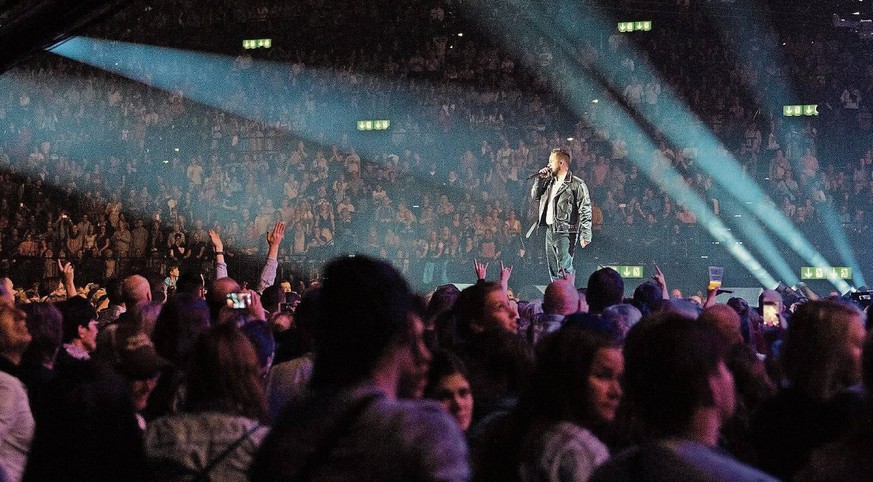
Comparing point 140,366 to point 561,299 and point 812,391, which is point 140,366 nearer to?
point 812,391

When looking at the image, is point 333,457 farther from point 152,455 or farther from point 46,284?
point 46,284

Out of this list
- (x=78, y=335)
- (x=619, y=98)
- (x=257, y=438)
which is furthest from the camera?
(x=619, y=98)

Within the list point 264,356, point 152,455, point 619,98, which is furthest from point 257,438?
point 619,98

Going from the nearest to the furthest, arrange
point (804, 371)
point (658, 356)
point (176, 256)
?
point (658, 356) → point (804, 371) → point (176, 256)

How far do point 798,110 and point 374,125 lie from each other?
7449 millimetres

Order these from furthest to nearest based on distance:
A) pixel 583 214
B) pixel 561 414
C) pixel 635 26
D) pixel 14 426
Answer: pixel 635 26, pixel 583 214, pixel 14 426, pixel 561 414

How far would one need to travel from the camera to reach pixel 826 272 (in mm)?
15938

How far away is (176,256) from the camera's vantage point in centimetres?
1838

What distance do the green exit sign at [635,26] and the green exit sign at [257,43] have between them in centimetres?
698

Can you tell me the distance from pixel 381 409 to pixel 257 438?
0.90 metres

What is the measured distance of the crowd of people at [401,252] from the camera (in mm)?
2146

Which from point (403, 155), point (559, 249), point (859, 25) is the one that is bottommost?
point (559, 249)

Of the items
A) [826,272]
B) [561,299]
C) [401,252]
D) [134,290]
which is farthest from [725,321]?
[401,252]

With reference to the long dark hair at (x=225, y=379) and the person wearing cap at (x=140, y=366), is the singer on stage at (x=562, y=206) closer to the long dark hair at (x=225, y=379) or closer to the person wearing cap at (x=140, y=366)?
the person wearing cap at (x=140, y=366)
